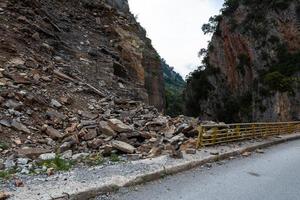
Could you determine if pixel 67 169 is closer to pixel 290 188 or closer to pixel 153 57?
pixel 290 188

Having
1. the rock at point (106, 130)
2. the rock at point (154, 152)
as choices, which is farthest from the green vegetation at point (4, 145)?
the rock at point (154, 152)

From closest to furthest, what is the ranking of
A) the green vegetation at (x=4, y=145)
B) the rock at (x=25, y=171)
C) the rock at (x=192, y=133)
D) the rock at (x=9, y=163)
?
the rock at (x=25, y=171)
the rock at (x=9, y=163)
the green vegetation at (x=4, y=145)
the rock at (x=192, y=133)

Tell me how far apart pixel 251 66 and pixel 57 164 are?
55016 mm

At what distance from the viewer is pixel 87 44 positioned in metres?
21.3

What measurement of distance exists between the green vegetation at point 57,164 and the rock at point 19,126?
282 centimetres

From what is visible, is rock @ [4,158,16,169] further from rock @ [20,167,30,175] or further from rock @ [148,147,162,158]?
rock @ [148,147,162,158]

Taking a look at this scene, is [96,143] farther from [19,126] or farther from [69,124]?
[19,126]

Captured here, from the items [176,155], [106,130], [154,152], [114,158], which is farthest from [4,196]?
[106,130]

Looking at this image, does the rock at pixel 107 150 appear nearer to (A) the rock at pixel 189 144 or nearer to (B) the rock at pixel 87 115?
(A) the rock at pixel 189 144

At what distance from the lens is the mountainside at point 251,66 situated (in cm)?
4878

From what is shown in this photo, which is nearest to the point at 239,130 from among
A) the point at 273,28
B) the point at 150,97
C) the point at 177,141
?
the point at 177,141

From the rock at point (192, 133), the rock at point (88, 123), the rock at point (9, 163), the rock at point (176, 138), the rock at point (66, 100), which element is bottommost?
the rock at point (9, 163)

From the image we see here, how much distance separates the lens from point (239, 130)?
14.9 metres

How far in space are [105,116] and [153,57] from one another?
12.3m
